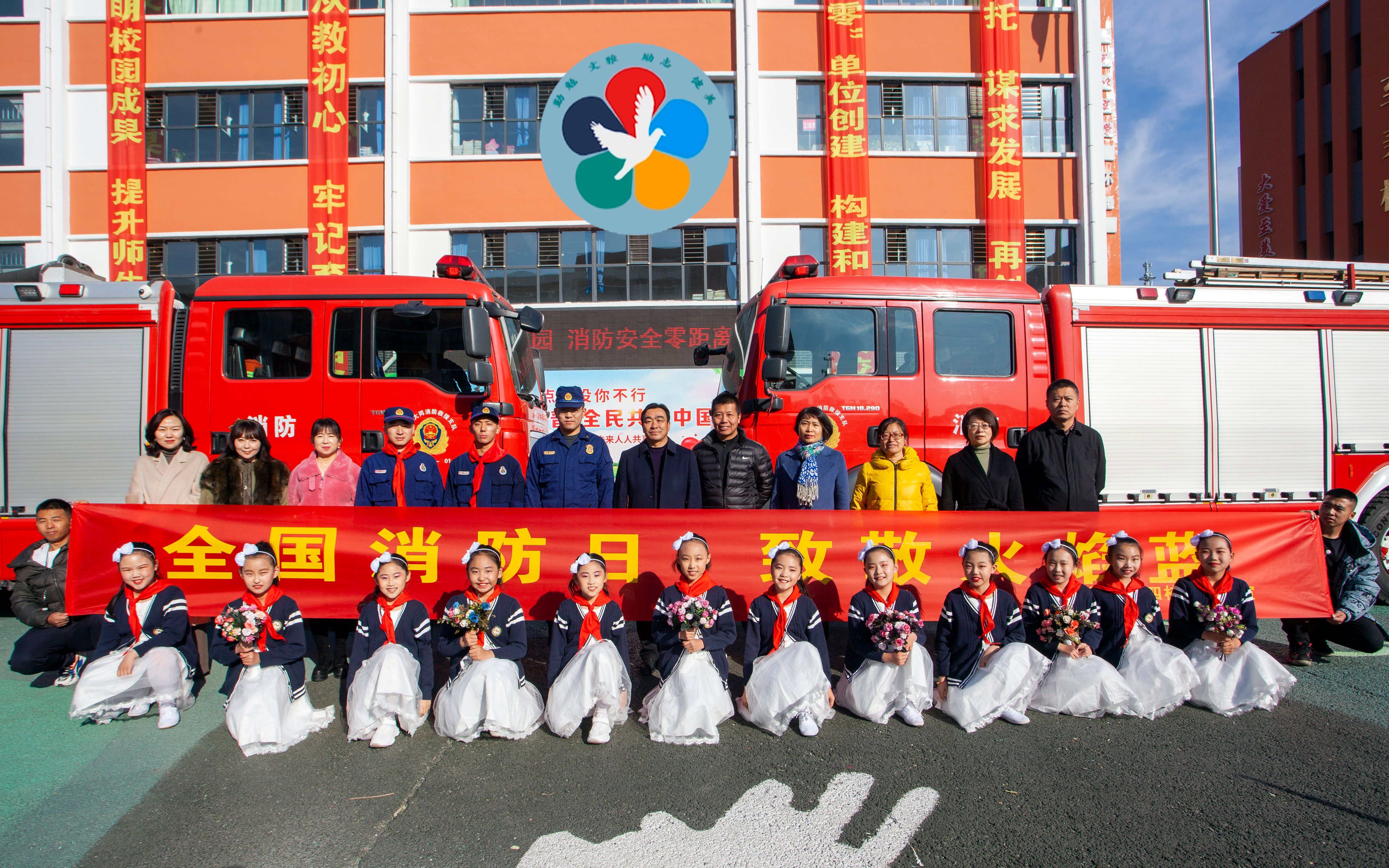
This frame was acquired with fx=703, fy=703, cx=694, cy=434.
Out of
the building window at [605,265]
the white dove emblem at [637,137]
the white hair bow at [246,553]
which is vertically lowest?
the white hair bow at [246,553]

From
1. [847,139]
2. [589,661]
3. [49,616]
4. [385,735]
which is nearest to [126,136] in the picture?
[49,616]

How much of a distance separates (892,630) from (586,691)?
1.66 m

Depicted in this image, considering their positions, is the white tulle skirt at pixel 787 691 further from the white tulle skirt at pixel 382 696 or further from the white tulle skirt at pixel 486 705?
the white tulle skirt at pixel 382 696

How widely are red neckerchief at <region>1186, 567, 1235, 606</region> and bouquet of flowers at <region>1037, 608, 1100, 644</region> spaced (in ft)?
2.45

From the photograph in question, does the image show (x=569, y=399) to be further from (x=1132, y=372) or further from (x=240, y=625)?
(x=1132, y=372)

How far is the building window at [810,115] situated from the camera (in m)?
15.6

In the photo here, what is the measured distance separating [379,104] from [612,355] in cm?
764

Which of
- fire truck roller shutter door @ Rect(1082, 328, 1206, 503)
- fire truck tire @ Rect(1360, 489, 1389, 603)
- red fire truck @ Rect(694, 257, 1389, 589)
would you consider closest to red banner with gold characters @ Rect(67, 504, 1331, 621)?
red fire truck @ Rect(694, 257, 1389, 589)

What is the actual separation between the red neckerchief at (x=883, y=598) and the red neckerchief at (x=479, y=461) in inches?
107

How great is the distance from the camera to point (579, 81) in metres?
15.1

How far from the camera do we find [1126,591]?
4180mm

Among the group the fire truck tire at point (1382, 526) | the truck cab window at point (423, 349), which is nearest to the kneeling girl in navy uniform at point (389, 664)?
the truck cab window at point (423, 349)

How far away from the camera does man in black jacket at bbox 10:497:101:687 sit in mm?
4504

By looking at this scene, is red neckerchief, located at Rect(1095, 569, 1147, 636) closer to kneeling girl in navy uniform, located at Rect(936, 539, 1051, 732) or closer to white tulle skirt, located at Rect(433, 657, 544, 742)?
kneeling girl in navy uniform, located at Rect(936, 539, 1051, 732)
